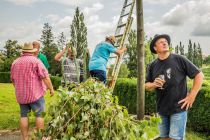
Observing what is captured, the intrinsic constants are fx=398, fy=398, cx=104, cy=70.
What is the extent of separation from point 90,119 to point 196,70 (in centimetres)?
234

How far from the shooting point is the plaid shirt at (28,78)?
23.8 ft

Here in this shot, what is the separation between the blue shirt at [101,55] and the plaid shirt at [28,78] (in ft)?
7.79

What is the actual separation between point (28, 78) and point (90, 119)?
12.8 ft

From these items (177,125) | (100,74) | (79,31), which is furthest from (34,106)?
(79,31)

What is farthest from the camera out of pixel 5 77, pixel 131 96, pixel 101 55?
pixel 5 77

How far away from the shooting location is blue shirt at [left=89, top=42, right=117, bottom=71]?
375 inches

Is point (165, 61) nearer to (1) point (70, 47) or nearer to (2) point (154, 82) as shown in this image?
(2) point (154, 82)

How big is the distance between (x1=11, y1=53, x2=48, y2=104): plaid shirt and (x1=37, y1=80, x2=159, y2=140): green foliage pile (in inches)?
139

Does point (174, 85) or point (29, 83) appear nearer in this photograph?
point (174, 85)

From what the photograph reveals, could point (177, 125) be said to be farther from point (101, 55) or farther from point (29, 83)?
point (101, 55)

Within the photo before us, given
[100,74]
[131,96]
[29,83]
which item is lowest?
[131,96]

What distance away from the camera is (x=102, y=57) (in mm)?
9672

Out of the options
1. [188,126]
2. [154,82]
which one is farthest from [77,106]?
[188,126]

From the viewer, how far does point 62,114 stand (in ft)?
12.1
